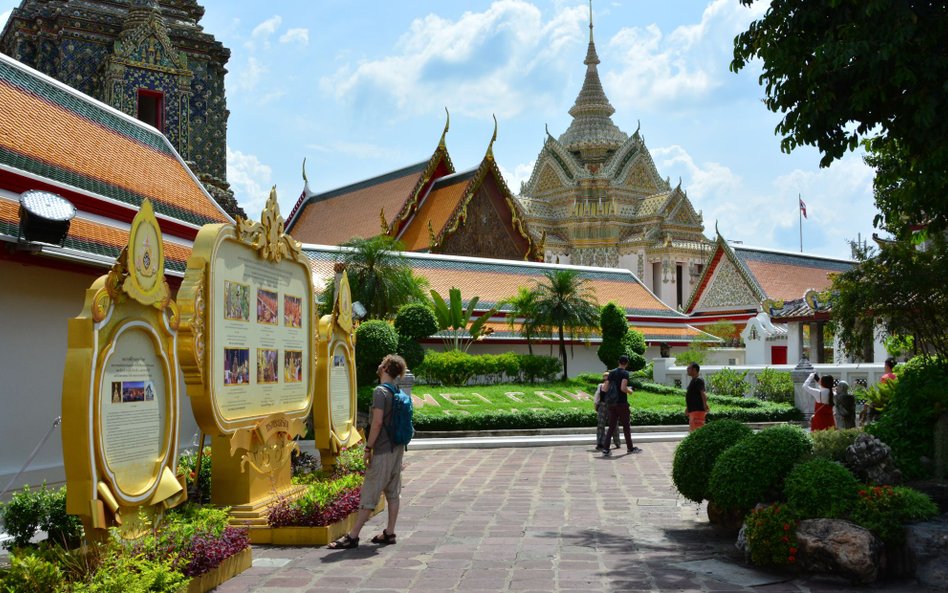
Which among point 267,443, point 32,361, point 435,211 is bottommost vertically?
point 267,443

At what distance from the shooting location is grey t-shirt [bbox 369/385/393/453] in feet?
26.2

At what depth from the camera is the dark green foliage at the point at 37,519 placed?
20.9 feet

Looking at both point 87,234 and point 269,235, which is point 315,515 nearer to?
point 269,235

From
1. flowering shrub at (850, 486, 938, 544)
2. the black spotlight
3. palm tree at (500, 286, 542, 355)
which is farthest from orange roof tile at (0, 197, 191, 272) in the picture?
palm tree at (500, 286, 542, 355)

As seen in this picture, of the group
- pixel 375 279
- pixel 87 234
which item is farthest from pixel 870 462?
pixel 375 279

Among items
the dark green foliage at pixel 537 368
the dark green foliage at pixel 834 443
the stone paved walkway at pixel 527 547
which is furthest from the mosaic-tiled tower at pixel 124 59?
the dark green foliage at pixel 834 443

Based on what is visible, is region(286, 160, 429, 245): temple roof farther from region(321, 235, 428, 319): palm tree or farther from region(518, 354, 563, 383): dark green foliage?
region(518, 354, 563, 383): dark green foliage

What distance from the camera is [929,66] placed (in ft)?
25.8

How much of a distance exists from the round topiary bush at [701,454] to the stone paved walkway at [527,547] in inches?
16.0

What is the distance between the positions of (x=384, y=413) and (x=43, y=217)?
141 inches

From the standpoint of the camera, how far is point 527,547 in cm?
788

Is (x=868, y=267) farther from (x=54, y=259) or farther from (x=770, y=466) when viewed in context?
(x=54, y=259)

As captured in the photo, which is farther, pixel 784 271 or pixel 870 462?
pixel 784 271

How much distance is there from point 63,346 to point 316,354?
277 centimetres
